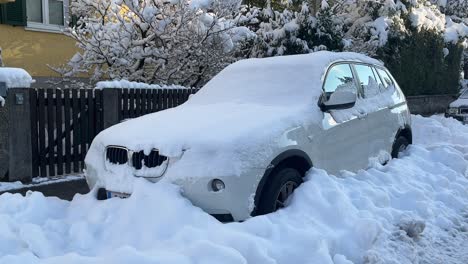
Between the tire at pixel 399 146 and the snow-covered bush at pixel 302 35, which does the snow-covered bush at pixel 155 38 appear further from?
the tire at pixel 399 146

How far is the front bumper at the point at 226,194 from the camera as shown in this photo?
384 cm

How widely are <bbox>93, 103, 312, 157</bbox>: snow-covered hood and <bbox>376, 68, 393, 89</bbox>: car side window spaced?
98.3 inches

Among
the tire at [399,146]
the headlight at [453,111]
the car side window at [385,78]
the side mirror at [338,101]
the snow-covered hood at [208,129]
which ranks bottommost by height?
the headlight at [453,111]

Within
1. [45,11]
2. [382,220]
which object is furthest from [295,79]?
[45,11]

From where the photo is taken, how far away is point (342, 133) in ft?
17.0

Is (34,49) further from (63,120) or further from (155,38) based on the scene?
(63,120)

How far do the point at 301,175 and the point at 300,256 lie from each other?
3.70 feet

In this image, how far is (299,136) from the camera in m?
4.47

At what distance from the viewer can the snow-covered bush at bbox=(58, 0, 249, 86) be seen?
10.5 meters

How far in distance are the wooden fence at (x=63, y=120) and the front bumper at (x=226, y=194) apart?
12.4 ft

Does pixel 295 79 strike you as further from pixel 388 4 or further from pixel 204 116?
pixel 388 4

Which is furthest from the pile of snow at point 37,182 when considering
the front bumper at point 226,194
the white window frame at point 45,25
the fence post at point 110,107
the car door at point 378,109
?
the white window frame at point 45,25

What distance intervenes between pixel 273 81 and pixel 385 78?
7.34 feet

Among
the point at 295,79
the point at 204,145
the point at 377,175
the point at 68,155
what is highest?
the point at 295,79
